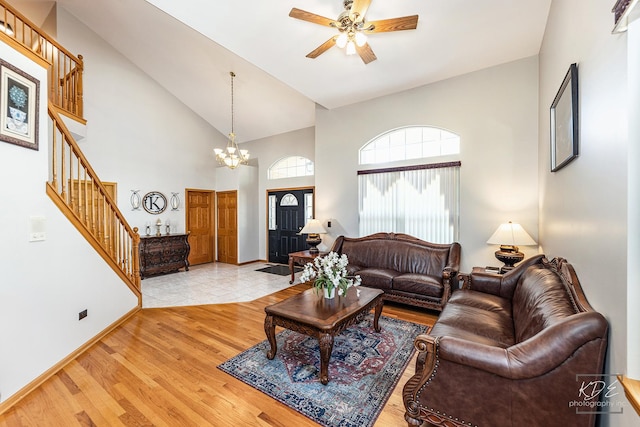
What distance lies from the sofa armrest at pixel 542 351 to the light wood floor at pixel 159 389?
800 millimetres

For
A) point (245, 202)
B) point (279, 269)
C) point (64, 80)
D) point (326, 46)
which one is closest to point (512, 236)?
point (326, 46)

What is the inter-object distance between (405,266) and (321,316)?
2.35 m

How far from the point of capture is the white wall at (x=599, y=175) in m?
1.14

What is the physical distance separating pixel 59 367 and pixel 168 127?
5.59 m

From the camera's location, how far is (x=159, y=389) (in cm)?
205

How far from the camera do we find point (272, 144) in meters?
7.09

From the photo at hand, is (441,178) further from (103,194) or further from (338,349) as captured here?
(103,194)

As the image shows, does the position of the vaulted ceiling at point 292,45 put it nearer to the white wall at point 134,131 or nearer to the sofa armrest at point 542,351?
the white wall at point 134,131

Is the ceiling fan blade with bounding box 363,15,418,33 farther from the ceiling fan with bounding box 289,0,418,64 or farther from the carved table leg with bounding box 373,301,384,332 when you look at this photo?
the carved table leg with bounding box 373,301,384,332


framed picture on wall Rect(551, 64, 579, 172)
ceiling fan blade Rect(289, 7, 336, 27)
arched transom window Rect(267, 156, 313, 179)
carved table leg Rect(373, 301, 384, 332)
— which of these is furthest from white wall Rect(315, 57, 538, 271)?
ceiling fan blade Rect(289, 7, 336, 27)

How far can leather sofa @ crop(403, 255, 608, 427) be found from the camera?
4.04ft

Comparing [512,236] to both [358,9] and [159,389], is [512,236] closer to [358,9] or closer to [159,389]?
[358,9]

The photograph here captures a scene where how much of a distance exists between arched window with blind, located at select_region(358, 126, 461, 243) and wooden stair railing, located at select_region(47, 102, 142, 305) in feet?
12.2

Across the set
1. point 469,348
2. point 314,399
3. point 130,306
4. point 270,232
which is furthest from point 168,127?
point 469,348
